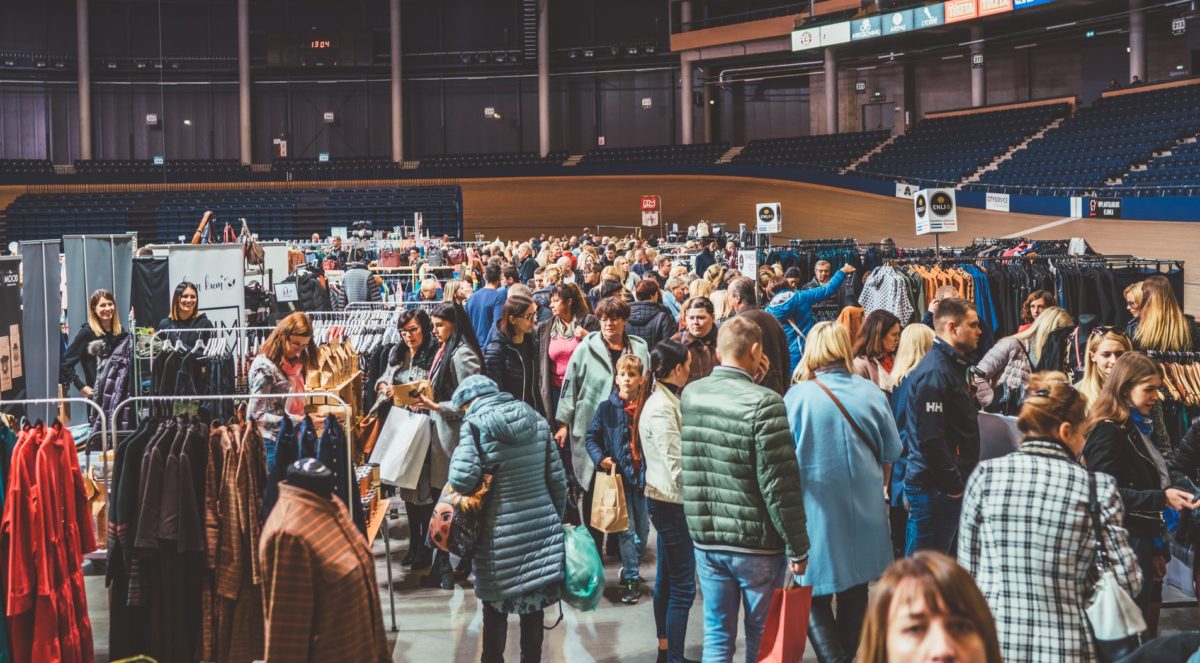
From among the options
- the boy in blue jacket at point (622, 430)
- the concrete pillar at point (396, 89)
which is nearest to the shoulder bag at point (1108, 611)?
the boy in blue jacket at point (622, 430)

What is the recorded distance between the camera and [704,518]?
429cm

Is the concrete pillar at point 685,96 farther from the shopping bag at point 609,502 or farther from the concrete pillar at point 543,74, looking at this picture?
the shopping bag at point 609,502

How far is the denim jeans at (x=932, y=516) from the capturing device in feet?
16.8

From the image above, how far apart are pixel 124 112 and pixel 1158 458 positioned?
35534mm

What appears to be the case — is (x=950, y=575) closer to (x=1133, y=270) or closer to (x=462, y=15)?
(x=1133, y=270)

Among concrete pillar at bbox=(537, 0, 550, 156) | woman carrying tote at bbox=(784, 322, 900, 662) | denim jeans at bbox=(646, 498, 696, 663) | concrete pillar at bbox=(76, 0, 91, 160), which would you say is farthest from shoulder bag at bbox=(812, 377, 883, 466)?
concrete pillar at bbox=(76, 0, 91, 160)

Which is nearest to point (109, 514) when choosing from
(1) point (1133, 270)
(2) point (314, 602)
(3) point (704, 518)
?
(2) point (314, 602)

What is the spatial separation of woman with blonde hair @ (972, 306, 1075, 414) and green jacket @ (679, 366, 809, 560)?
3011 mm

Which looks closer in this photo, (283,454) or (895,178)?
(283,454)

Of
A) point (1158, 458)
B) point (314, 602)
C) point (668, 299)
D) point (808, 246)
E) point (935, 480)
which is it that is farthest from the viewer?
point (808, 246)

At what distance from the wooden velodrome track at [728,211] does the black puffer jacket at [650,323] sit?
550 inches

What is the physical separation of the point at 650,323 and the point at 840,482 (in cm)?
305

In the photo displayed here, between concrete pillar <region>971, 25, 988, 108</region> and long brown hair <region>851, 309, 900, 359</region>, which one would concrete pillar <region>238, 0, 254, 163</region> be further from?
long brown hair <region>851, 309, 900, 359</region>

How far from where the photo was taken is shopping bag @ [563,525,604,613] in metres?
4.59
